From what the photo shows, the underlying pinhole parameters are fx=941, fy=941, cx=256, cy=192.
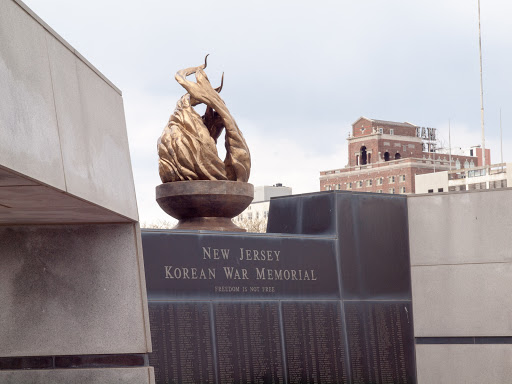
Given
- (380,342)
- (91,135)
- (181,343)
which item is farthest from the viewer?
(380,342)

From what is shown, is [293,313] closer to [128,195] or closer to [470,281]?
[470,281]

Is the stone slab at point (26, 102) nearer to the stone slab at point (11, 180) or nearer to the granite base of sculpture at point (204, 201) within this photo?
the stone slab at point (11, 180)

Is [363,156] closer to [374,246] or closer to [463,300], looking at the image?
[463,300]

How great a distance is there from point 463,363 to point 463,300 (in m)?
0.87

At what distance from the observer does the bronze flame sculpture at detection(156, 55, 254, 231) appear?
1412 centimetres

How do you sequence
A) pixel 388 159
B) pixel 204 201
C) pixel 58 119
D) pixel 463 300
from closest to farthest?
pixel 58 119
pixel 463 300
pixel 204 201
pixel 388 159

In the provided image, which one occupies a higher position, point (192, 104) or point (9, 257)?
point (192, 104)

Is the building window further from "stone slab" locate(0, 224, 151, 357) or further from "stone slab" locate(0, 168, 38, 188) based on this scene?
"stone slab" locate(0, 168, 38, 188)

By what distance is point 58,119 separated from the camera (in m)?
5.70

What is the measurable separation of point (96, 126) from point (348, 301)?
22.1 feet

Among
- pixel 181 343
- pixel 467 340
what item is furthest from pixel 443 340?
pixel 181 343

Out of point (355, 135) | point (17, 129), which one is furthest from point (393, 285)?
point (355, 135)

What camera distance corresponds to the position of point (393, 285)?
13.1 metres

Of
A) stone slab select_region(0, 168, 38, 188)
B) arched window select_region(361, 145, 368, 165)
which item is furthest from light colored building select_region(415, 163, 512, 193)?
stone slab select_region(0, 168, 38, 188)
